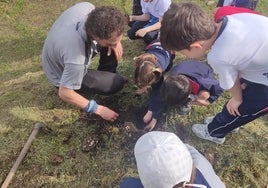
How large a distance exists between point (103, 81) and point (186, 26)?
1.46 metres

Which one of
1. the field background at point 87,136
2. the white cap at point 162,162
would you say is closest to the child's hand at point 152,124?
the field background at point 87,136

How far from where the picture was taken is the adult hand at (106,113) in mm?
3150

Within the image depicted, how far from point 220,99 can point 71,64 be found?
1684 mm

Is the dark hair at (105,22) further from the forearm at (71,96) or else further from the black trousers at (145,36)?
the black trousers at (145,36)

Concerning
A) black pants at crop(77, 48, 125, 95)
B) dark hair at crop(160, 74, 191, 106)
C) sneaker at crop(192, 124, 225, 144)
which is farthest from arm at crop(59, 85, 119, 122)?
sneaker at crop(192, 124, 225, 144)

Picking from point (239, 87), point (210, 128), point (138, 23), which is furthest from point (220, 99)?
point (138, 23)

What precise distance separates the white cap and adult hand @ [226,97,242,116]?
105 cm

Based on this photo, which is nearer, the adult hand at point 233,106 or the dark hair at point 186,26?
the dark hair at point 186,26

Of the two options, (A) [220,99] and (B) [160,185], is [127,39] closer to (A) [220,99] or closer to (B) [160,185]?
(A) [220,99]

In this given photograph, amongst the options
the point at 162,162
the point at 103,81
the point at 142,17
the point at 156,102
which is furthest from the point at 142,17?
the point at 162,162

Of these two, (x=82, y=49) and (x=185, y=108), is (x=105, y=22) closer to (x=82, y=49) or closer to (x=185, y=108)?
(x=82, y=49)

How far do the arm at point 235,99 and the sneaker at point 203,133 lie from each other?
0.47 metres

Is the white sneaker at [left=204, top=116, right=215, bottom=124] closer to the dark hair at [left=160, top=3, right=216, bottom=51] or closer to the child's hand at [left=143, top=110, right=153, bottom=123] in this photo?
the child's hand at [left=143, top=110, right=153, bottom=123]

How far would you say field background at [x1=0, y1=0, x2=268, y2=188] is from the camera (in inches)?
118
